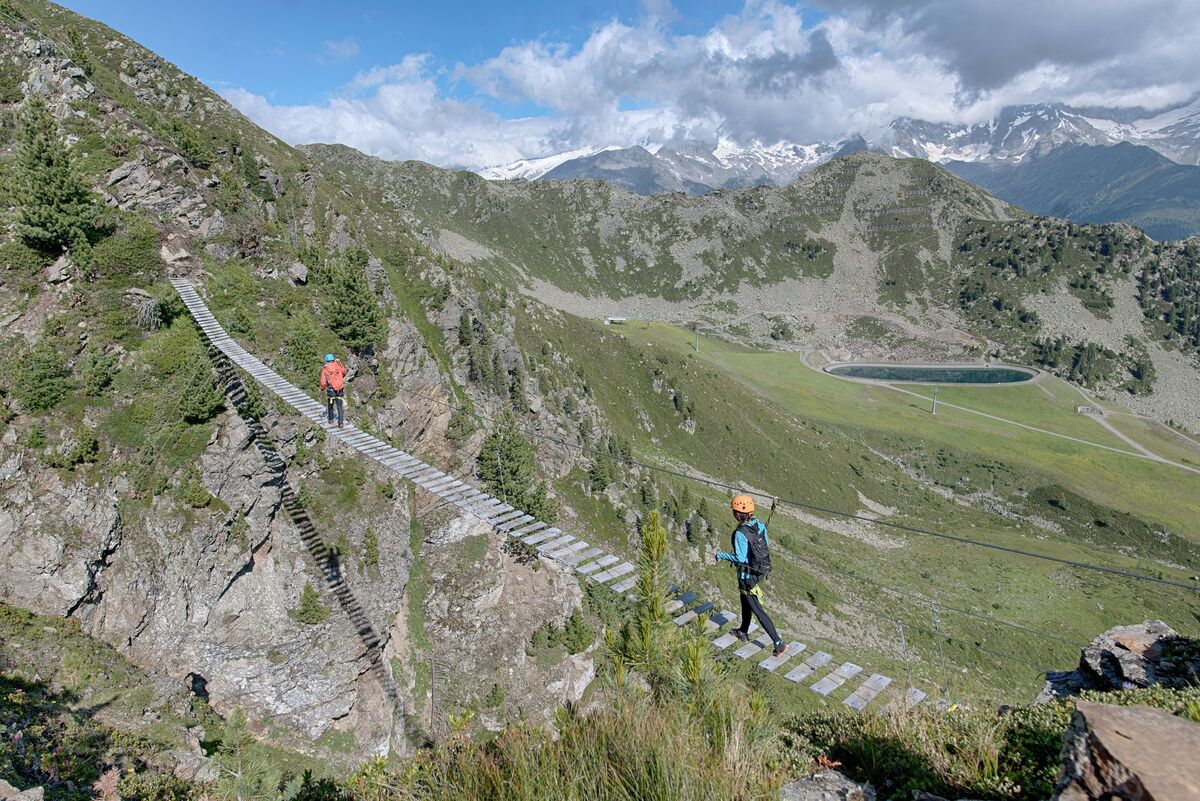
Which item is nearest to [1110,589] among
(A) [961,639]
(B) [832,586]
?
(A) [961,639]

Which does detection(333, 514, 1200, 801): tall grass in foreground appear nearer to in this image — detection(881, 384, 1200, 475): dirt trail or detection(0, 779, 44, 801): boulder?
detection(0, 779, 44, 801): boulder

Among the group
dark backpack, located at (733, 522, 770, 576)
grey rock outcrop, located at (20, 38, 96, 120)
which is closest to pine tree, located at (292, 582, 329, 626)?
dark backpack, located at (733, 522, 770, 576)

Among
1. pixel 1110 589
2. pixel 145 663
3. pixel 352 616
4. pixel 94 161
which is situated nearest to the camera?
pixel 145 663

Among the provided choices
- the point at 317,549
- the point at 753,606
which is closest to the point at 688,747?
the point at 753,606

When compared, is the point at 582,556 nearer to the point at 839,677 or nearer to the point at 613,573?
the point at 613,573

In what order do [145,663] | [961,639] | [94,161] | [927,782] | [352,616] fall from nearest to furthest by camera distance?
[927,782] → [145,663] → [352,616] → [94,161] → [961,639]

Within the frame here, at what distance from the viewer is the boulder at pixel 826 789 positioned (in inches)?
300

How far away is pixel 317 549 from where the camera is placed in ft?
86.8

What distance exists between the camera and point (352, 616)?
26.2m

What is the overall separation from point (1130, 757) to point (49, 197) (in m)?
36.3

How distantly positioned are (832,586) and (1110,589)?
130 ft

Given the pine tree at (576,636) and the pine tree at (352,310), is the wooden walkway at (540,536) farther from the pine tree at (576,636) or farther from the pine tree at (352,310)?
the pine tree at (576,636)

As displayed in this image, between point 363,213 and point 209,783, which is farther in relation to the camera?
point 363,213

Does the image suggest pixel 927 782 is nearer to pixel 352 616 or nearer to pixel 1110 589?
pixel 352 616
